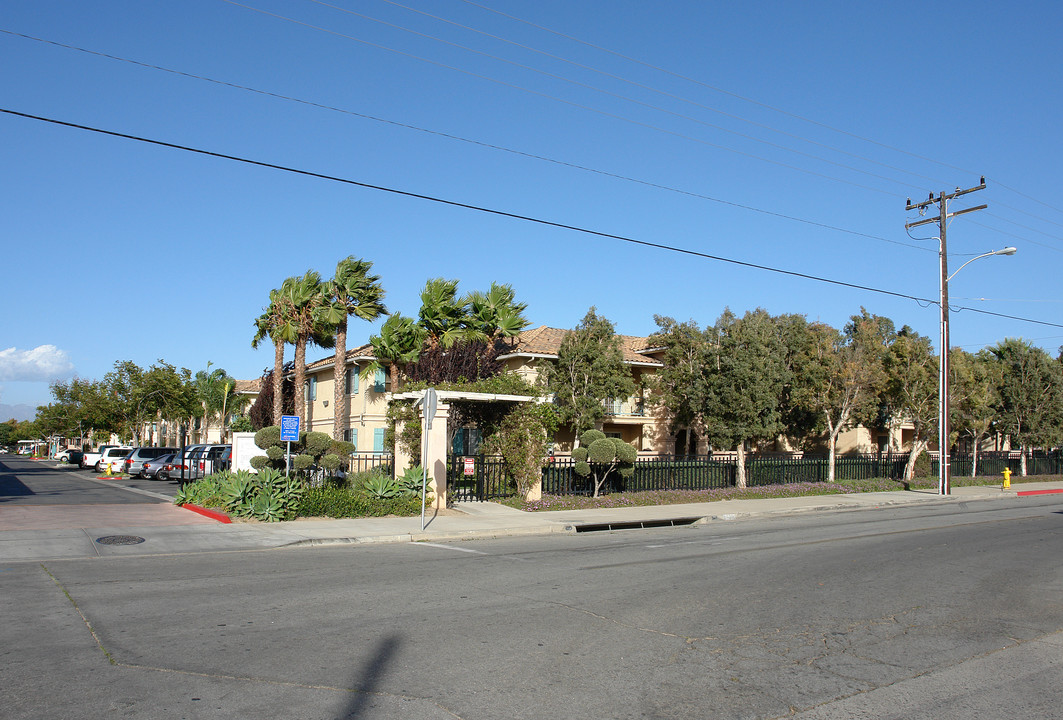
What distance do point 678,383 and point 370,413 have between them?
15248 mm

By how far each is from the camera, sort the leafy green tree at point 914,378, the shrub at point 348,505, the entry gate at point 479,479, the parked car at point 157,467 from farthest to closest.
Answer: the parked car at point 157,467 < the leafy green tree at point 914,378 < the entry gate at point 479,479 < the shrub at point 348,505

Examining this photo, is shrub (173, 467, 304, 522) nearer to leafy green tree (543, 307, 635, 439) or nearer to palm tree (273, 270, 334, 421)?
leafy green tree (543, 307, 635, 439)

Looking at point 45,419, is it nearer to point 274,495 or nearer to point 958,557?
point 274,495

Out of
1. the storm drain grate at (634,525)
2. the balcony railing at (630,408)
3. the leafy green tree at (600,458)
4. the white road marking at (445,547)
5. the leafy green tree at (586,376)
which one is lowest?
the storm drain grate at (634,525)

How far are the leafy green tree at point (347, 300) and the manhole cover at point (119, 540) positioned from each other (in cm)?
2113

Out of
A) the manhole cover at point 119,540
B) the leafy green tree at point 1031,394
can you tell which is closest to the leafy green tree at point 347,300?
the manhole cover at point 119,540

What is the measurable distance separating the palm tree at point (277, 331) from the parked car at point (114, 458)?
9209 mm

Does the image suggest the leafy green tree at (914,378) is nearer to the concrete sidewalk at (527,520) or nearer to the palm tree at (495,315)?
the concrete sidewalk at (527,520)

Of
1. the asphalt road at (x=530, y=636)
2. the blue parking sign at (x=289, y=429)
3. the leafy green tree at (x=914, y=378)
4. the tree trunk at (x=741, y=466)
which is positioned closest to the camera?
the asphalt road at (x=530, y=636)

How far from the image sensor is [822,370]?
3091 centimetres

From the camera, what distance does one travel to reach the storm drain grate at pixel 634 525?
17.8 meters

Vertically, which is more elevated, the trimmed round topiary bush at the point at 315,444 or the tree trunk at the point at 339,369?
the tree trunk at the point at 339,369

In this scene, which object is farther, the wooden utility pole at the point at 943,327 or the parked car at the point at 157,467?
the parked car at the point at 157,467

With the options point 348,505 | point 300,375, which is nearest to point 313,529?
point 348,505
